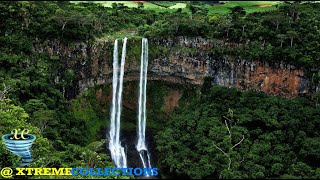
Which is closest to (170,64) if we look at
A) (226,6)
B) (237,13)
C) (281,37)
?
(237,13)

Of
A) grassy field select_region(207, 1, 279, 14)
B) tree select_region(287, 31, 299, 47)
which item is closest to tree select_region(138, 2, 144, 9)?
grassy field select_region(207, 1, 279, 14)

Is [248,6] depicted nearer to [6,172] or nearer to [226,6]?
[226,6]

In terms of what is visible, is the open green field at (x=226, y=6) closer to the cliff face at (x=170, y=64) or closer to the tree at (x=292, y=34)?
the cliff face at (x=170, y=64)

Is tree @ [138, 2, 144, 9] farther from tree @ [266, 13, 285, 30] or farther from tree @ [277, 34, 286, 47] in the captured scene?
tree @ [277, 34, 286, 47]

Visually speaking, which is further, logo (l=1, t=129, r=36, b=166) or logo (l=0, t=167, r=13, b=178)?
logo (l=1, t=129, r=36, b=166)

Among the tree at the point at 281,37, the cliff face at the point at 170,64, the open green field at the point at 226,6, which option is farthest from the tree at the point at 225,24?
the open green field at the point at 226,6

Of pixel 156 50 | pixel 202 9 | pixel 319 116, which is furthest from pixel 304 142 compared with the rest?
pixel 202 9
